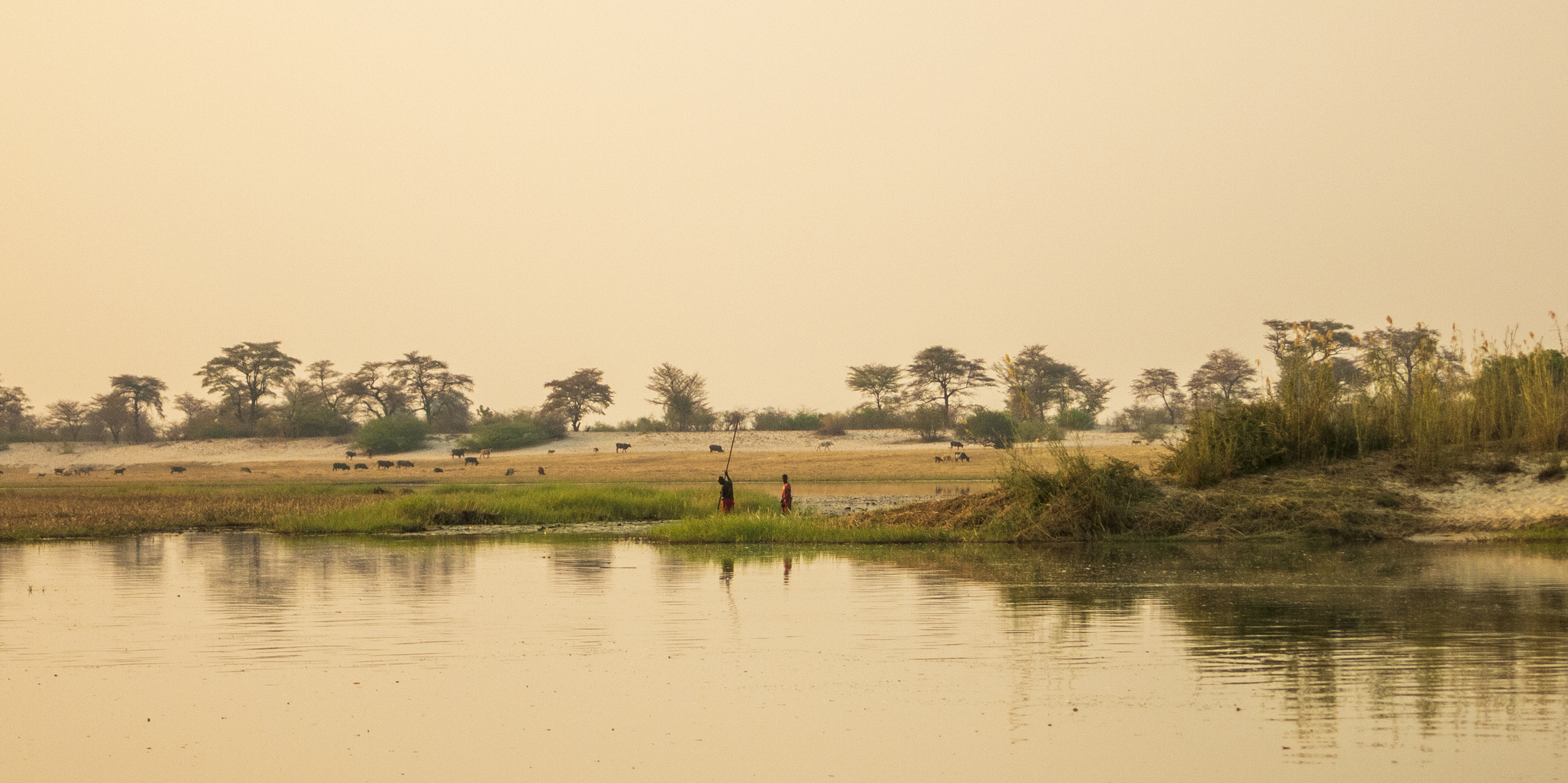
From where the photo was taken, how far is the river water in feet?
25.2

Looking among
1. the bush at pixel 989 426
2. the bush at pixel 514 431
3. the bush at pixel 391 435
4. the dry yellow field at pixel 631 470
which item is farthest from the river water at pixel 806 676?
the bush at pixel 391 435

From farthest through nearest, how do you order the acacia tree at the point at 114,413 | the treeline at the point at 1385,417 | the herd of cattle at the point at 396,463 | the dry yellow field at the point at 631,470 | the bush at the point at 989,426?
the acacia tree at the point at 114,413
the bush at the point at 989,426
the herd of cattle at the point at 396,463
the dry yellow field at the point at 631,470
the treeline at the point at 1385,417

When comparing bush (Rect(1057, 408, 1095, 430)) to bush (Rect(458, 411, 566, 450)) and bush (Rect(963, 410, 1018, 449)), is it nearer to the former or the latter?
bush (Rect(963, 410, 1018, 449))

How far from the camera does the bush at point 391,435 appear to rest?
87750 millimetres

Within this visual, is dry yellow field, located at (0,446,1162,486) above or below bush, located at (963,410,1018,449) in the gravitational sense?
below

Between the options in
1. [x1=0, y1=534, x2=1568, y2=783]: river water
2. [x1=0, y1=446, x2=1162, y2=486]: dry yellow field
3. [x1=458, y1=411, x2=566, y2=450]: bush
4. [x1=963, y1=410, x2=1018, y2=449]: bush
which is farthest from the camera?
[x1=458, y1=411, x2=566, y2=450]: bush

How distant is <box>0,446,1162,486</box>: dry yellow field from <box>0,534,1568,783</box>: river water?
36264 mm

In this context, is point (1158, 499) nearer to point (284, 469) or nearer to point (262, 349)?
point (284, 469)

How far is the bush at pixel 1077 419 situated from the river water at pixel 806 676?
60843 mm

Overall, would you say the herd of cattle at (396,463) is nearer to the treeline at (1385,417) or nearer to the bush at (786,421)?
the bush at (786,421)

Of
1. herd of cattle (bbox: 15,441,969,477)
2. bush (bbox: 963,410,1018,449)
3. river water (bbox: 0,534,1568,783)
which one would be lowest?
river water (bbox: 0,534,1568,783)

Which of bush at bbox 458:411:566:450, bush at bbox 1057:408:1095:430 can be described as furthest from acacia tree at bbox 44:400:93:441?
bush at bbox 1057:408:1095:430

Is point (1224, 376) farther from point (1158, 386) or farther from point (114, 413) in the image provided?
point (114, 413)

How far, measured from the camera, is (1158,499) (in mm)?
25516
